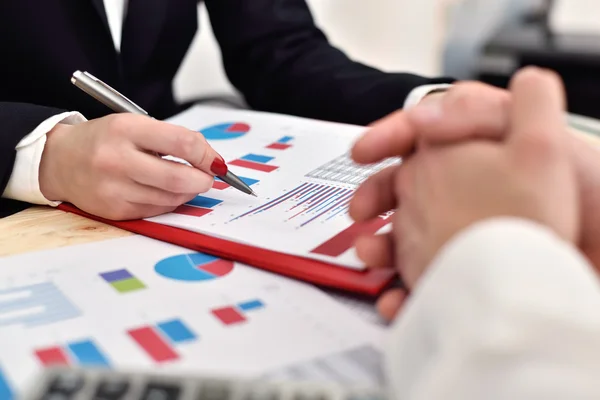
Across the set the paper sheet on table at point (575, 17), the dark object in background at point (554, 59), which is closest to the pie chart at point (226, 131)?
the dark object in background at point (554, 59)

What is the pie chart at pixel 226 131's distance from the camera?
0.74m

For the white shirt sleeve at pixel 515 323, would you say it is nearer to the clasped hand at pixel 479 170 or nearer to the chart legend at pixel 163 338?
the clasped hand at pixel 479 170

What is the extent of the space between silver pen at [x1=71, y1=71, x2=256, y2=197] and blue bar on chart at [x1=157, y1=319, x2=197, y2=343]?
0.65 feet

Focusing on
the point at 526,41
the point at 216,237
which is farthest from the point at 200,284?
the point at 526,41

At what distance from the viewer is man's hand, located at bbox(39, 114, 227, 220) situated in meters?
0.54

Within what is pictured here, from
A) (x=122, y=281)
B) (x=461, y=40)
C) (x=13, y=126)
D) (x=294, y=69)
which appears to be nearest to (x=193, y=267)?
(x=122, y=281)

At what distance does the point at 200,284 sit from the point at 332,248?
10 cm

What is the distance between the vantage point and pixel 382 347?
37cm

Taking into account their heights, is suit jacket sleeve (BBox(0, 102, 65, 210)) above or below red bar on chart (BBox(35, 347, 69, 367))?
above

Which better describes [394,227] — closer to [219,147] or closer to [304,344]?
[304,344]

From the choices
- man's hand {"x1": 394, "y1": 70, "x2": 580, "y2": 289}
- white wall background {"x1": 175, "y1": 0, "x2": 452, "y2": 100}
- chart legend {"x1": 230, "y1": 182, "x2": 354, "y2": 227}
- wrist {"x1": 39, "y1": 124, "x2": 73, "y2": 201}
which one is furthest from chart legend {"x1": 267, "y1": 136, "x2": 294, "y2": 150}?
white wall background {"x1": 175, "y1": 0, "x2": 452, "y2": 100}

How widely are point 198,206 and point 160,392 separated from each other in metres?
0.28

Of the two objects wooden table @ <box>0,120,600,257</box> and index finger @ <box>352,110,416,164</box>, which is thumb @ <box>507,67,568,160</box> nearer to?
index finger @ <box>352,110,416,164</box>

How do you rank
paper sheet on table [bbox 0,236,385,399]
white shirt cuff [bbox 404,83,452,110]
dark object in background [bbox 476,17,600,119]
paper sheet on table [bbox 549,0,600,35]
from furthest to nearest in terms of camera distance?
paper sheet on table [bbox 549,0,600,35] < dark object in background [bbox 476,17,600,119] < white shirt cuff [bbox 404,83,452,110] < paper sheet on table [bbox 0,236,385,399]
